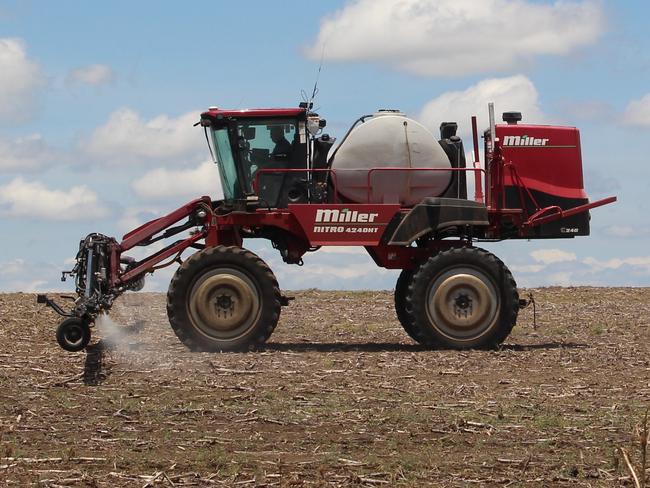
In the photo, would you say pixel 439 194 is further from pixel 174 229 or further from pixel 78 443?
pixel 78 443

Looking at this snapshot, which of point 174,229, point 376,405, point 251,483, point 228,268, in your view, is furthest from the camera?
point 174,229

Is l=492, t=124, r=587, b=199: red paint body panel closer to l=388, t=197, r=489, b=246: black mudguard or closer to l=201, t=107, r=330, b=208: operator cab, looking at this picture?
l=388, t=197, r=489, b=246: black mudguard

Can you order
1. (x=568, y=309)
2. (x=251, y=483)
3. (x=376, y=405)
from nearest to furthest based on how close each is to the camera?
(x=251, y=483) → (x=376, y=405) → (x=568, y=309)

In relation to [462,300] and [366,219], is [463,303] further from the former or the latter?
[366,219]

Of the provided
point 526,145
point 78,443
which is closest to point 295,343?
point 526,145

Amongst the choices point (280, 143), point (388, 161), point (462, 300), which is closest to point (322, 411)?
point (462, 300)

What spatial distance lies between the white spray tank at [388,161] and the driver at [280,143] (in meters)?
0.74

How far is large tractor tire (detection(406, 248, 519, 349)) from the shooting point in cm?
1738

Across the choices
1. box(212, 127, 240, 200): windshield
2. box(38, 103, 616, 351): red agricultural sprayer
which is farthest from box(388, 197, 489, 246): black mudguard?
box(212, 127, 240, 200): windshield

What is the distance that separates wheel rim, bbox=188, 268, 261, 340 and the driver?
6.77 feet

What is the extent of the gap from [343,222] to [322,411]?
5.86 metres

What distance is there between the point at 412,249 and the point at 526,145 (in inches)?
96.7

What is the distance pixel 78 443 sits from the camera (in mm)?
10664

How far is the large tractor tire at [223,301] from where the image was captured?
56.2 ft
